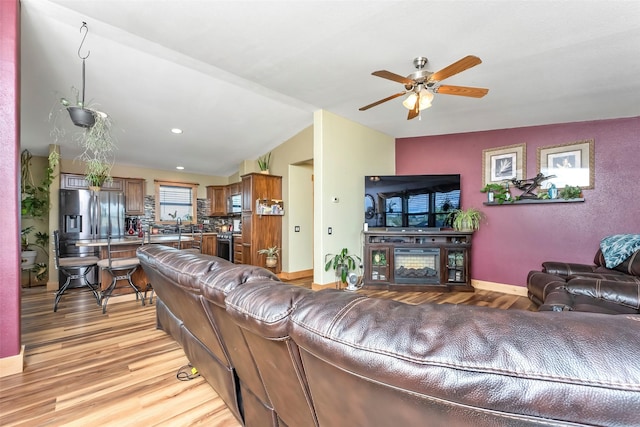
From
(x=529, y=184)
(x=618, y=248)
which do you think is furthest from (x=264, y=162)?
(x=618, y=248)

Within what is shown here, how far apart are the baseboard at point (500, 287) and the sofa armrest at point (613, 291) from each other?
2270mm

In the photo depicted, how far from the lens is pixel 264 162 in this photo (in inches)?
238

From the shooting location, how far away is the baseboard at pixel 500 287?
14.1 feet

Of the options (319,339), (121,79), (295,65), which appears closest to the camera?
(319,339)

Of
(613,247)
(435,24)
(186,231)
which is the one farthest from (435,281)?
(186,231)

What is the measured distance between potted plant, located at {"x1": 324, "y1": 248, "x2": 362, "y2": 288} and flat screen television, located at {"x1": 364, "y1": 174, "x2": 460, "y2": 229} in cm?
74

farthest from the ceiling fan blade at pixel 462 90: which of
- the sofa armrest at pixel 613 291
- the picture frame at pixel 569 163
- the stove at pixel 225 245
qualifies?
the stove at pixel 225 245

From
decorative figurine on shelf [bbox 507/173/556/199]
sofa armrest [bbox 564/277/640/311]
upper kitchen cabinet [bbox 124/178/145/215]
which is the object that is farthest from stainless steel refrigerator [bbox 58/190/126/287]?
decorative figurine on shelf [bbox 507/173/556/199]

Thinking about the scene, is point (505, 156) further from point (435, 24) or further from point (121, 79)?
point (121, 79)

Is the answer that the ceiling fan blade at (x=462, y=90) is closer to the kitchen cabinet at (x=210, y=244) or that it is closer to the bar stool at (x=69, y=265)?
the bar stool at (x=69, y=265)

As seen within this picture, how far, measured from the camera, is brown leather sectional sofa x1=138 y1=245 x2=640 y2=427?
396mm

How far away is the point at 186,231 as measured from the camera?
7.09m

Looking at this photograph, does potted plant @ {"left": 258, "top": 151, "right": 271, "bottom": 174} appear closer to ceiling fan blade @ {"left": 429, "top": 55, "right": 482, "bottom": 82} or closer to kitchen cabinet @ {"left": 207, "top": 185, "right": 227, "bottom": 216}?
kitchen cabinet @ {"left": 207, "top": 185, "right": 227, "bottom": 216}

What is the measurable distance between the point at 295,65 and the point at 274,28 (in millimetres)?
619
